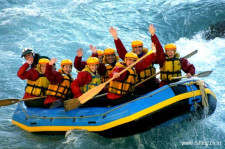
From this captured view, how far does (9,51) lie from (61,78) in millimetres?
5983

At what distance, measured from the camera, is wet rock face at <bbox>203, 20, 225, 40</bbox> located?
504 inches

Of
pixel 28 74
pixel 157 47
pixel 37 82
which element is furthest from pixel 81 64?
pixel 157 47

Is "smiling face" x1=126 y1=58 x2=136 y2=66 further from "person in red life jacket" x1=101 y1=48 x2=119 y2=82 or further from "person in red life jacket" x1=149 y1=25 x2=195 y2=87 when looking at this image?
"person in red life jacket" x1=101 y1=48 x2=119 y2=82

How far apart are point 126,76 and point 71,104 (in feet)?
3.52

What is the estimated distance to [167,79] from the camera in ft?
21.4

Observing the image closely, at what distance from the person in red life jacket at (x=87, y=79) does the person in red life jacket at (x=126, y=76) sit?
393 mm

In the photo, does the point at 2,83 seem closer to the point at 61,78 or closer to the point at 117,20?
the point at 61,78

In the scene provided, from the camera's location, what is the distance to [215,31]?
12.9 metres

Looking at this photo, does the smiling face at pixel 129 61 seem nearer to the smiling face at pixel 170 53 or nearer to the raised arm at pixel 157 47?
the raised arm at pixel 157 47

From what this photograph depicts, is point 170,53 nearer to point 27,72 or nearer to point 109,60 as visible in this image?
point 109,60

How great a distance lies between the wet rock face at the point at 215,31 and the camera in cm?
1280

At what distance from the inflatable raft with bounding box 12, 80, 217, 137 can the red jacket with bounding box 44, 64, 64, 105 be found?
410 millimetres

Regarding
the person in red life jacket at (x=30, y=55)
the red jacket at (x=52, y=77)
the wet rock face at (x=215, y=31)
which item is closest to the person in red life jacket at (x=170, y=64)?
the red jacket at (x=52, y=77)

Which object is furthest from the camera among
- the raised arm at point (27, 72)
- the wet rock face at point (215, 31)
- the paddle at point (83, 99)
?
the wet rock face at point (215, 31)
